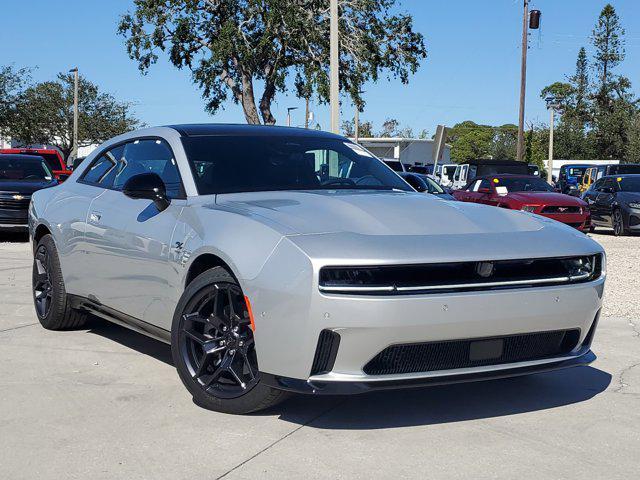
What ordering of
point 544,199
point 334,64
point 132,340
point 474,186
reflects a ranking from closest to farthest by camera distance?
point 132,340 < point 334,64 < point 544,199 < point 474,186

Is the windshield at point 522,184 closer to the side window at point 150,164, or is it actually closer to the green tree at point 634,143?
the side window at point 150,164

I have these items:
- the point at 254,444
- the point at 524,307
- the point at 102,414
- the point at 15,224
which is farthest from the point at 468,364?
the point at 15,224

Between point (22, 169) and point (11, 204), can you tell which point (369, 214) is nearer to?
point (11, 204)

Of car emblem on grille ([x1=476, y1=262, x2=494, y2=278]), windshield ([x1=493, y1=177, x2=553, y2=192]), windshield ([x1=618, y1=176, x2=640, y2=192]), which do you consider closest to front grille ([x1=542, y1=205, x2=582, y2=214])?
windshield ([x1=493, y1=177, x2=553, y2=192])

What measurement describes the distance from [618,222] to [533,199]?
3.17 m

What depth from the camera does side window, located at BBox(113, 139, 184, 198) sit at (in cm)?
555

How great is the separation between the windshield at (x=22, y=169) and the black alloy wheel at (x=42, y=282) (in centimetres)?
1123

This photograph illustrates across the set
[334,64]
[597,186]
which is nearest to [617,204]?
[597,186]

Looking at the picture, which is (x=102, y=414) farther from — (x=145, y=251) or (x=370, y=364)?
(x=370, y=364)

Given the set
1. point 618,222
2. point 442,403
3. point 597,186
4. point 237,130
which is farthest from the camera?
point 597,186

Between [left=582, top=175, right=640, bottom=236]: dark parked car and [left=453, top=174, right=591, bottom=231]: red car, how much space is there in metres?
1.50

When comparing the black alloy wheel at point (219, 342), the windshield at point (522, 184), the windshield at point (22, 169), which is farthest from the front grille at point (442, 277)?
the windshield at point (522, 184)

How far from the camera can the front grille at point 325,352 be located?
414 cm

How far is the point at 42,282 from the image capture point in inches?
281
